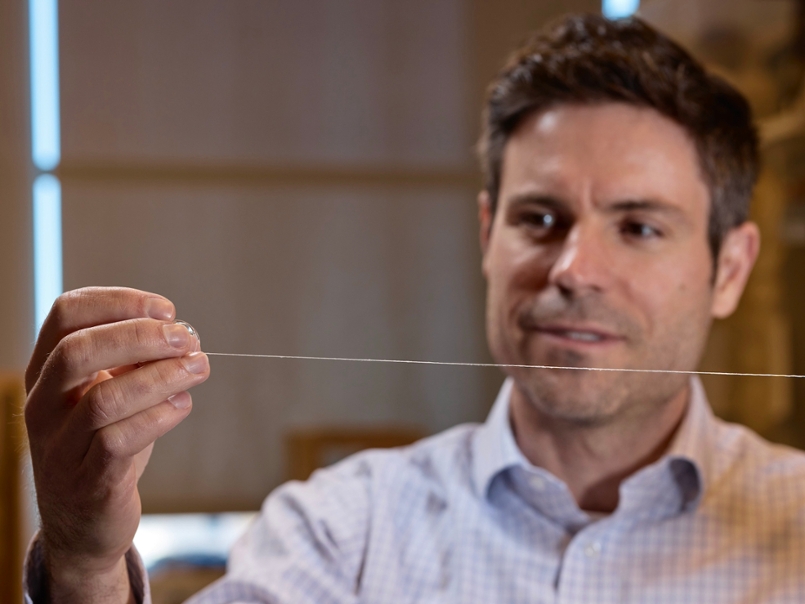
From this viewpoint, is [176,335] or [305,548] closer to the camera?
[176,335]

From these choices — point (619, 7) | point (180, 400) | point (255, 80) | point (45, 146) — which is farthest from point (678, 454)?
point (45, 146)

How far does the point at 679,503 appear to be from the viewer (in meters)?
0.70

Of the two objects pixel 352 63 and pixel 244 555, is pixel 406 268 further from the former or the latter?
pixel 244 555

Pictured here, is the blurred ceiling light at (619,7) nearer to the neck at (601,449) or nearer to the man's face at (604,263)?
the man's face at (604,263)

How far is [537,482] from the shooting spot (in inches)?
27.7

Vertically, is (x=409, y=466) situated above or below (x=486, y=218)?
below

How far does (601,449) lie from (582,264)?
0.60ft

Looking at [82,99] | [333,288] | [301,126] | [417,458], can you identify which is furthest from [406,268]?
[417,458]

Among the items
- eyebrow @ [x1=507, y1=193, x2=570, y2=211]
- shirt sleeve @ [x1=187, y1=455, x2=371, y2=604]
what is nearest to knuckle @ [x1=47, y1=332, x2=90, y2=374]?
shirt sleeve @ [x1=187, y1=455, x2=371, y2=604]

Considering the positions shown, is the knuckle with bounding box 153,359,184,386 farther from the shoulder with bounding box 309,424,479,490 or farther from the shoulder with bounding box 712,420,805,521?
the shoulder with bounding box 712,420,805,521

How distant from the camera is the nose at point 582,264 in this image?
2.22 ft

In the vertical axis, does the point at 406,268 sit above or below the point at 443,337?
above

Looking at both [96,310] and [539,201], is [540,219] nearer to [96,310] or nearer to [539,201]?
[539,201]

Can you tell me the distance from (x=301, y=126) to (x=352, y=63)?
0.18m
